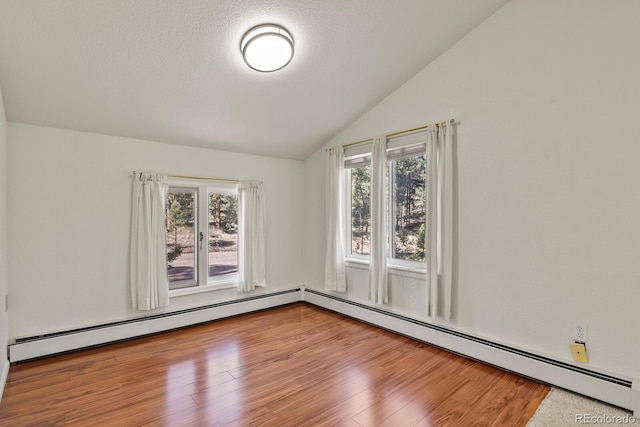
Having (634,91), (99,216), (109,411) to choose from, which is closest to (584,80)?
(634,91)

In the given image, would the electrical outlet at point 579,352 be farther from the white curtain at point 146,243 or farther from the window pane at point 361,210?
the white curtain at point 146,243

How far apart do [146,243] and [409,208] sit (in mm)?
2670

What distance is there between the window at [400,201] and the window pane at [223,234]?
1515 millimetres

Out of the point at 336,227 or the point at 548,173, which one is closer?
the point at 548,173

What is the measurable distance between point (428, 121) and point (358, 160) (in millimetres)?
1016

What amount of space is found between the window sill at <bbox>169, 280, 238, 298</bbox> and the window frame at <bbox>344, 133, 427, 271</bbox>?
144 cm

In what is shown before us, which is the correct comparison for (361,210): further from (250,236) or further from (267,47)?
(267,47)

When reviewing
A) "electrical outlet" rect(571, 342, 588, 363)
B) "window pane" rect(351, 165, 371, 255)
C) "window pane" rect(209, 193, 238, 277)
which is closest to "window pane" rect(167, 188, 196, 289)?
"window pane" rect(209, 193, 238, 277)

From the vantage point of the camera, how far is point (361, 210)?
390 cm

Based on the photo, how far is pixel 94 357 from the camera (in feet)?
8.96

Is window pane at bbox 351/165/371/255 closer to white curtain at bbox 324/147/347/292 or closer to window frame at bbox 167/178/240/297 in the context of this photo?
white curtain at bbox 324/147/347/292

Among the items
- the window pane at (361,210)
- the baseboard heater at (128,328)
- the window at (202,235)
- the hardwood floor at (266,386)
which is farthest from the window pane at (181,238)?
the window pane at (361,210)

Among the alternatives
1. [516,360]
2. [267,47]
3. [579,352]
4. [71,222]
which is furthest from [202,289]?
[579,352]

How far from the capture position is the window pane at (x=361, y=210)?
383 centimetres
